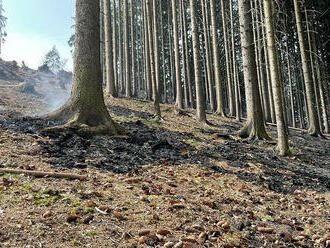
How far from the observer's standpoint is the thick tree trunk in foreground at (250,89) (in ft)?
30.6

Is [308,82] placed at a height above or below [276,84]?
above

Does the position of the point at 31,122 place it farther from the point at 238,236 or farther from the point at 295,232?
the point at 295,232

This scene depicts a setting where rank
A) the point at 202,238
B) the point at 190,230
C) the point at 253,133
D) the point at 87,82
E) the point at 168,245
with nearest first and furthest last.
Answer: the point at 168,245 < the point at 202,238 < the point at 190,230 < the point at 87,82 < the point at 253,133

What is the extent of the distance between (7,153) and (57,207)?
2294 mm

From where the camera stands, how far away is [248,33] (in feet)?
31.3

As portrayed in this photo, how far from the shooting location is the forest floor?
2.67 metres

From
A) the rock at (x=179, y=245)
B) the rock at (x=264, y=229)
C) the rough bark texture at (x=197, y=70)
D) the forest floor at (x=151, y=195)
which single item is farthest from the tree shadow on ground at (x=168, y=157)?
the rough bark texture at (x=197, y=70)

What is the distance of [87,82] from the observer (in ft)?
22.5

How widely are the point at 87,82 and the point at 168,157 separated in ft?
9.29

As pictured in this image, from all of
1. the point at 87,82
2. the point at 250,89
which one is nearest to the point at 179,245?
the point at 87,82

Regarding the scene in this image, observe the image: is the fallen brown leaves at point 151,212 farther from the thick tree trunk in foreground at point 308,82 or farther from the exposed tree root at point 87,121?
the thick tree trunk in foreground at point 308,82

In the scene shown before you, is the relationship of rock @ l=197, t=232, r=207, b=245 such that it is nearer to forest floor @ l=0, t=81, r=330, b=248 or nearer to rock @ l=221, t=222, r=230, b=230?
forest floor @ l=0, t=81, r=330, b=248

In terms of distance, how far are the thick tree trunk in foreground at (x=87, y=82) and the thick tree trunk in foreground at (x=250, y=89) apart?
4.77m

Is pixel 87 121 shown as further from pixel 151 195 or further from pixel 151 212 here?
pixel 151 212
